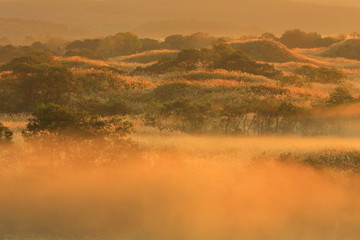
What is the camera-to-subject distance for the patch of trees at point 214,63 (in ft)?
204

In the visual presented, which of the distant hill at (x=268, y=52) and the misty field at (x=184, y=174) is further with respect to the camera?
the distant hill at (x=268, y=52)

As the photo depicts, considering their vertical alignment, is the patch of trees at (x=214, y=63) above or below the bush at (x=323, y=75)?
above

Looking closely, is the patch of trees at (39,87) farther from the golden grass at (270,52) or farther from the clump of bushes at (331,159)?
the golden grass at (270,52)

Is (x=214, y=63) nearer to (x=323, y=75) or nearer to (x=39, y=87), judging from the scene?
(x=323, y=75)

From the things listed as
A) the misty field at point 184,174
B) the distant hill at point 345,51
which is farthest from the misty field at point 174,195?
the distant hill at point 345,51

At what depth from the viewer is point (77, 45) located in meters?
124

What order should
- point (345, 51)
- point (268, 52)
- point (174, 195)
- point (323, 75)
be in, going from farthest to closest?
point (345, 51)
point (268, 52)
point (323, 75)
point (174, 195)

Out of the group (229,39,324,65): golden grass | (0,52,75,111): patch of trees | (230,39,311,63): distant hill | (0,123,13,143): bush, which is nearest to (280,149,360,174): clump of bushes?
(0,123,13,143): bush

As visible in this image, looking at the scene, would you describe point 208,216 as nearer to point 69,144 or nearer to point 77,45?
point 69,144

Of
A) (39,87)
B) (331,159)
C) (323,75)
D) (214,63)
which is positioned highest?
(214,63)

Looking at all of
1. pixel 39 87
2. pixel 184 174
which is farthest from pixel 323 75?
pixel 184 174

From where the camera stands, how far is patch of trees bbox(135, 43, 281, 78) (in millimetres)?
62188

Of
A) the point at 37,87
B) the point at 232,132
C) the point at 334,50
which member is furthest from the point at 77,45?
the point at 232,132

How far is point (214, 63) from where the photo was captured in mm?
65062
